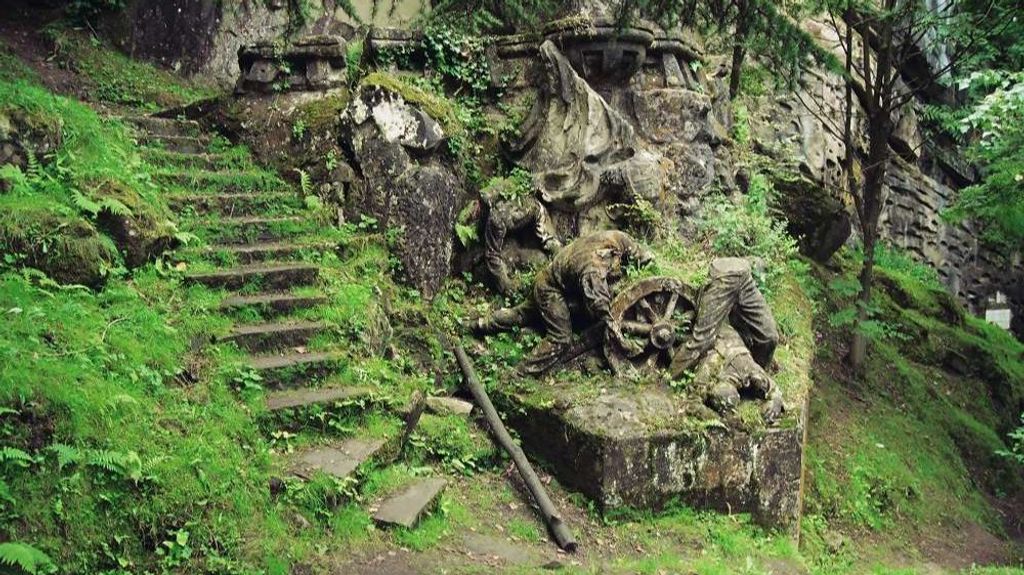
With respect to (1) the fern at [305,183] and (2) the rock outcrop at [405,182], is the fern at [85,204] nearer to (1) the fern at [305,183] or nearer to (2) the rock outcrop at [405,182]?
(1) the fern at [305,183]

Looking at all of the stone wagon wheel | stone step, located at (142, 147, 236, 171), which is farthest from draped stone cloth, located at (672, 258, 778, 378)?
stone step, located at (142, 147, 236, 171)

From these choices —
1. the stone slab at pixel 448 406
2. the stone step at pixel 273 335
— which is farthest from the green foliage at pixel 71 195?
the stone slab at pixel 448 406

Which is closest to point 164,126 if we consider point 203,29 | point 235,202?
point 235,202

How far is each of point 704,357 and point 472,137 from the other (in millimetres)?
4577

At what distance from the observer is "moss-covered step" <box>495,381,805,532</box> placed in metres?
7.82

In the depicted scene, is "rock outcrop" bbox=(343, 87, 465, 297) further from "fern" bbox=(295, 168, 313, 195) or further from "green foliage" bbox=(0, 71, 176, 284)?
"green foliage" bbox=(0, 71, 176, 284)

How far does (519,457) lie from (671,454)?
57.0 inches

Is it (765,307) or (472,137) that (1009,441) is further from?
(472,137)

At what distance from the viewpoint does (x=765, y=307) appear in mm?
8859

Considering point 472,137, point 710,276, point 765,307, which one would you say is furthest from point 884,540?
point 472,137

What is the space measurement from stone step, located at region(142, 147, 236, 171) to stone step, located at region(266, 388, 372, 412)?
405cm

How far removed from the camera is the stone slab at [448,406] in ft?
29.0

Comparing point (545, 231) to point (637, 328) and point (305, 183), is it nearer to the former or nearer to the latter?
point (637, 328)

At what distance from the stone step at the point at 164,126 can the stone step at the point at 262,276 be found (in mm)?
3162
